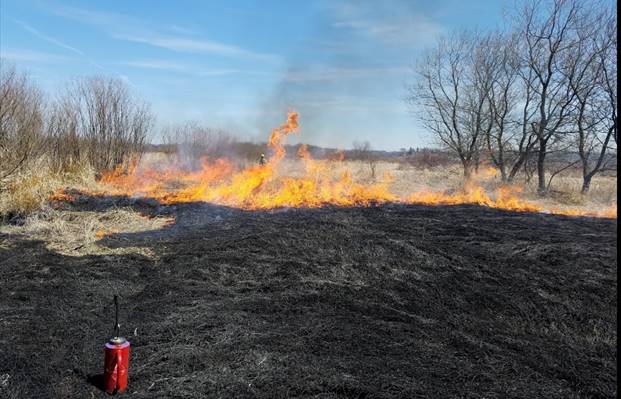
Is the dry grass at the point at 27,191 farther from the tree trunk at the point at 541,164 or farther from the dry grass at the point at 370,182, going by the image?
the tree trunk at the point at 541,164

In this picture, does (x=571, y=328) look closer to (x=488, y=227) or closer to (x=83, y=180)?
(x=488, y=227)

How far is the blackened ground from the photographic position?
3799 millimetres

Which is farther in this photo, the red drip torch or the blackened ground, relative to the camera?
the blackened ground

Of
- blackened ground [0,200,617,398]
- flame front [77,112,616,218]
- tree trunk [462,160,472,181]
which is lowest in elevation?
blackened ground [0,200,617,398]

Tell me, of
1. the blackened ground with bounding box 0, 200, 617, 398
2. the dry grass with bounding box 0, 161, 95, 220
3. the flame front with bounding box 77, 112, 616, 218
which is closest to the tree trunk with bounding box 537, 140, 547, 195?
the flame front with bounding box 77, 112, 616, 218

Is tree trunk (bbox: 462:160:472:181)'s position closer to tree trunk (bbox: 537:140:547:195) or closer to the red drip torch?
tree trunk (bbox: 537:140:547:195)

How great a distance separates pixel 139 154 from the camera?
69.9 ft

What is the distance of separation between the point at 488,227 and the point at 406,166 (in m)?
23.1

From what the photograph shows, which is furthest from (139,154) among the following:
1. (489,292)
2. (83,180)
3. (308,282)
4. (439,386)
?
(439,386)

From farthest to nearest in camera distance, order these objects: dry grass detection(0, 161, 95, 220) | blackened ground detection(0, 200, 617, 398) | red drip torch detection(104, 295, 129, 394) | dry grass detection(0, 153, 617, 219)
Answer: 1. dry grass detection(0, 153, 617, 219)
2. dry grass detection(0, 161, 95, 220)
3. blackened ground detection(0, 200, 617, 398)
4. red drip torch detection(104, 295, 129, 394)

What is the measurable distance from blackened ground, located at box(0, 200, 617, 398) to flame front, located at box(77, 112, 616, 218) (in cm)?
498

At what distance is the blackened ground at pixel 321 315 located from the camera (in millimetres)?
3799

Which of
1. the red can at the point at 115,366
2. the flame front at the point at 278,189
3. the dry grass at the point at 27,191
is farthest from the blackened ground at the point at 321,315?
the flame front at the point at 278,189

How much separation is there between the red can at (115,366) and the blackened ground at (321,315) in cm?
10
